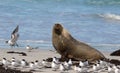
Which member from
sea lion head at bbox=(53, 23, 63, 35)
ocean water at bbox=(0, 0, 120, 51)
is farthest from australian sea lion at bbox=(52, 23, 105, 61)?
ocean water at bbox=(0, 0, 120, 51)

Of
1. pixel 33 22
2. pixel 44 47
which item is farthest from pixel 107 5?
pixel 44 47

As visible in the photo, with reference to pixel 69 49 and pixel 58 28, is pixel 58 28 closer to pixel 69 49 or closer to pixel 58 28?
pixel 58 28

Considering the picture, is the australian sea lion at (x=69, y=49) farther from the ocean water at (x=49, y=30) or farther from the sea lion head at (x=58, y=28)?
the ocean water at (x=49, y=30)

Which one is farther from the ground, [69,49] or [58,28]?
[58,28]

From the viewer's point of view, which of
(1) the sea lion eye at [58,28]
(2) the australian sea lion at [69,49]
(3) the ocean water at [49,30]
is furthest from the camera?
(3) the ocean water at [49,30]

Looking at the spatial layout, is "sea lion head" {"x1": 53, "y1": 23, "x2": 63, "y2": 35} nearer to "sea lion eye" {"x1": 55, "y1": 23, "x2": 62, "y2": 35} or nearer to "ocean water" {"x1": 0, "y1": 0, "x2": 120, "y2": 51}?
"sea lion eye" {"x1": 55, "y1": 23, "x2": 62, "y2": 35}

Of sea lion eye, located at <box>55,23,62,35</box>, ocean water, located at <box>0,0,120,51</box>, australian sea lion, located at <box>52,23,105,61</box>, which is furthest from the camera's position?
ocean water, located at <box>0,0,120,51</box>

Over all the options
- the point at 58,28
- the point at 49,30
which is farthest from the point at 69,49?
the point at 49,30

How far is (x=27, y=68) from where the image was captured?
33.4 ft

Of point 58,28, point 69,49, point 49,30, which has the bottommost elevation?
point 69,49

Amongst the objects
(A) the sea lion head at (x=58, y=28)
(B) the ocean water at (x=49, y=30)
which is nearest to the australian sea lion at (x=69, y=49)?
(A) the sea lion head at (x=58, y=28)

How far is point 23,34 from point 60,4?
62.4 ft

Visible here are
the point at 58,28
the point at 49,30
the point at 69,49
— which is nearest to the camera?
the point at 58,28

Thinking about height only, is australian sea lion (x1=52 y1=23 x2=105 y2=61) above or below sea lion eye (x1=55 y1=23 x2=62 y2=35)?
below
